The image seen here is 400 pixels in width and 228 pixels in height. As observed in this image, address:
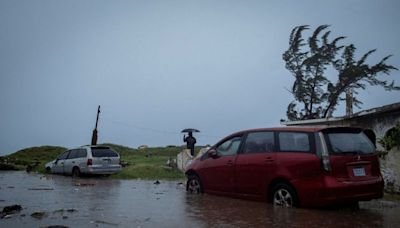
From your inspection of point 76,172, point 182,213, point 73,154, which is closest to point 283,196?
point 182,213

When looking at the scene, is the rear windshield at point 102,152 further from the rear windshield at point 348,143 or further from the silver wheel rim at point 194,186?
the rear windshield at point 348,143

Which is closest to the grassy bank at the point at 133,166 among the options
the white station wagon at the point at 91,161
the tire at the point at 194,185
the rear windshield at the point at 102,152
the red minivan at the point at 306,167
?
the white station wagon at the point at 91,161

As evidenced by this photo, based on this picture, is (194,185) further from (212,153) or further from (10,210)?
(10,210)

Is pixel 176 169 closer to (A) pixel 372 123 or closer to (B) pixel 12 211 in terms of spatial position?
(A) pixel 372 123

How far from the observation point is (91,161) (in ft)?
61.9

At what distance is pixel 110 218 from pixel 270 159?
140 inches

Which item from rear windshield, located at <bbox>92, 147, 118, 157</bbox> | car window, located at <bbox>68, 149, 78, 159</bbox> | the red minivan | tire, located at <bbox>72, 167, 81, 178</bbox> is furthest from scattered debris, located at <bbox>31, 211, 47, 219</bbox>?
car window, located at <bbox>68, 149, 78, 159</bbox>

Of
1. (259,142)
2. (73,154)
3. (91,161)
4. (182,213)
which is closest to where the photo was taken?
(182,213)

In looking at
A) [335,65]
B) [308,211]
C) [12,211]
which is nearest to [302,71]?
[335,65]

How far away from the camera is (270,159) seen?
9.06 meters

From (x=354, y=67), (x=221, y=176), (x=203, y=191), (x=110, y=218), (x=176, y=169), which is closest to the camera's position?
(x=110, y=218)

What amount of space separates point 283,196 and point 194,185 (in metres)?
3.23

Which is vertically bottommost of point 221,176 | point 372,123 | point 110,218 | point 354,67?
point 110,218

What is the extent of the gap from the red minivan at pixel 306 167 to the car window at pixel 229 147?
23 cm
